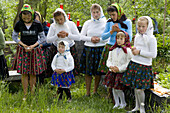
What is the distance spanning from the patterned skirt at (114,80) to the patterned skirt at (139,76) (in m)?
0.22

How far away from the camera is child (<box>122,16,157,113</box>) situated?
3.48 m

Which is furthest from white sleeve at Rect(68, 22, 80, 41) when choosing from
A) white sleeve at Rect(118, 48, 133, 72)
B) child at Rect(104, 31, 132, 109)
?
white sleeve at Rect(118, 48, 133, 72)

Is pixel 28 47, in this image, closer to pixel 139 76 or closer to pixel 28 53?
pixel 28 53

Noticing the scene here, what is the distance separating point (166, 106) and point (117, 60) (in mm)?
1044

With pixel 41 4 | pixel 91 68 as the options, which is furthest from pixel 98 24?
pixel 41 4

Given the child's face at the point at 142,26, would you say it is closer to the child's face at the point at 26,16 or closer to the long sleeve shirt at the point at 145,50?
the long sleeve shirt at the point at 145,50

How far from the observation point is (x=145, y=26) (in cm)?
349

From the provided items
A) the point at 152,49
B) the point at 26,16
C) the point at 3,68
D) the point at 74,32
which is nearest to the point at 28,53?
the point at 26,16

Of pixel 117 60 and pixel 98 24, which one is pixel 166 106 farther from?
pixel 98 24

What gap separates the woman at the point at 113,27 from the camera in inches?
157

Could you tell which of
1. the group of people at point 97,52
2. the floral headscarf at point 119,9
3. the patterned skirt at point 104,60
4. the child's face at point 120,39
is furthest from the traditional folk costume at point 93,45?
the child's face at point 120,39

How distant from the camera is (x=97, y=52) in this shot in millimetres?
4465

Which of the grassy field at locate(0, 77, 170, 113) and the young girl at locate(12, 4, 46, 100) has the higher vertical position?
the young girl at locate(12, 4, 46, 100)

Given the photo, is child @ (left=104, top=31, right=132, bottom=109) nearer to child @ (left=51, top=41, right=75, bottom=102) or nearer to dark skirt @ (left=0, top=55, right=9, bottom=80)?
child @ (left=51, top=41, right=75, bottom=102)
